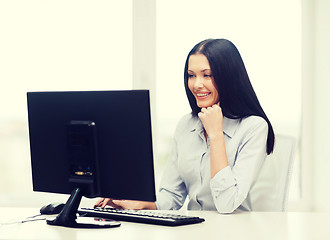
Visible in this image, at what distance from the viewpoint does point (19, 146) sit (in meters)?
3.91

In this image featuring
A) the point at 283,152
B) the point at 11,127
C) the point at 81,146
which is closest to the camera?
the point at 81,146

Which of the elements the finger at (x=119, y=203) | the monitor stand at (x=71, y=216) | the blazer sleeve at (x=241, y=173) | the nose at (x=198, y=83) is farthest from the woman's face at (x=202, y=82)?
the monitor stand at (x=71, y=216)

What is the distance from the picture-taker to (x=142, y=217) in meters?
1.81

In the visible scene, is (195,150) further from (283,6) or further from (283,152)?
(283,6)

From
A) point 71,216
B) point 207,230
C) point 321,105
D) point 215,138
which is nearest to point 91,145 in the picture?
point 71,216

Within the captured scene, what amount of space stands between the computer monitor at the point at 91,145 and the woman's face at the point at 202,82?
0.72 meters

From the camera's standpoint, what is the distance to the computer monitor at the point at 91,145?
1.68 meters

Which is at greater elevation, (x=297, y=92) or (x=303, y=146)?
(x=297, y=92)

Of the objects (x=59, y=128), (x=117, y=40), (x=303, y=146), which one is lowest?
(x=303, y=146)

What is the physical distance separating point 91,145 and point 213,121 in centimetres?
62

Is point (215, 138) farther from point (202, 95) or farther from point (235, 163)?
point (202, 95)

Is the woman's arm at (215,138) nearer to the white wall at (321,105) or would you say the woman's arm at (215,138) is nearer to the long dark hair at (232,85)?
the long dark hair at (232,85)

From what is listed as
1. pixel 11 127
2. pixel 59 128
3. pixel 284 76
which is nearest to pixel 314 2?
pixel 284 76

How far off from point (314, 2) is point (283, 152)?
2.11m
